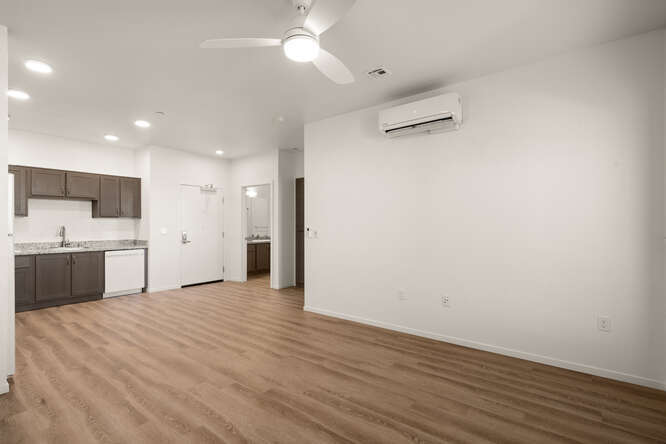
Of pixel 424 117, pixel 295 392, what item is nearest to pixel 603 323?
pixel 424 117

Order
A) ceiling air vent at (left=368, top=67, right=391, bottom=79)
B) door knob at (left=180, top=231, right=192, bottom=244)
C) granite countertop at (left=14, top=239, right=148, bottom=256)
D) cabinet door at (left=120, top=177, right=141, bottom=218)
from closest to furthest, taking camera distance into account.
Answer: ceiling air vent at (left=368, top=67, right=391, bottom=79)
granite countertop at (left=14, top=239, right=148, bottom=256)
cabinet door at (left=120, top=177, right=141, bottom=218)
door knob at (left=180, top=231, right=192, bottom=244)

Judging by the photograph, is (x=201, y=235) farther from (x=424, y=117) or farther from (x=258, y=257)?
(x=424, y=117)

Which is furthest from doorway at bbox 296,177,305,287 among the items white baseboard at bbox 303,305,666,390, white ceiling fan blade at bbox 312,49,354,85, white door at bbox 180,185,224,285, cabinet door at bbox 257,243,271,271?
white ceiling fan blade at bbox 312,49,354,85

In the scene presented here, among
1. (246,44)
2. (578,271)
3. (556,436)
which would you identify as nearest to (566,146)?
(578,271)

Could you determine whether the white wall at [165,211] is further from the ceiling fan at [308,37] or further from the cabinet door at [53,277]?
the ceiling fan at [308,37]

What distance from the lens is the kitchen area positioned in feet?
15.8

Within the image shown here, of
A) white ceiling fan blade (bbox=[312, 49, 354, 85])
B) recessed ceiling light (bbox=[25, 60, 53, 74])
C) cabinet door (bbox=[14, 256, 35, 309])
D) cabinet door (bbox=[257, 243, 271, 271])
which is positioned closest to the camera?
white ceiling fan blade (bbox=[312, 49, 354, 85])

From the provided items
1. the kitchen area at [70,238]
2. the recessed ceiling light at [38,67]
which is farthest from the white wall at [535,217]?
the kitchen area at [70,238]

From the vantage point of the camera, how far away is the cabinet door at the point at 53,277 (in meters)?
4.77

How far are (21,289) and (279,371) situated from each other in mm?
4364

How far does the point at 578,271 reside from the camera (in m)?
2.76

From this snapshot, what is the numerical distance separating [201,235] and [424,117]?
5.32 m

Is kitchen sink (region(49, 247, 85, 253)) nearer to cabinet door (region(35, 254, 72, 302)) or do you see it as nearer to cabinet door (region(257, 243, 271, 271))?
cabinet door (region(35, 254, 72, 302))

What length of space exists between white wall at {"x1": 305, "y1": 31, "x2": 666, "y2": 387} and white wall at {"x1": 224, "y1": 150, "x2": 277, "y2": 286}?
3.21 meters
